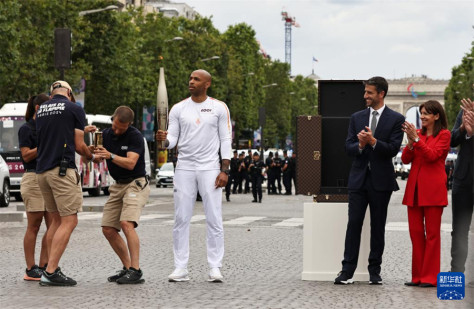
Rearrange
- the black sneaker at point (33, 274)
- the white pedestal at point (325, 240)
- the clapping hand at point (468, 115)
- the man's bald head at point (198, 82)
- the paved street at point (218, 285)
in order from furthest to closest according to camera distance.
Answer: the white pedestal at point (325, 240) < the black sneaker at point (33, 274) < the man's bald head at point (198, 82) < the clapping hand at point (468, 115) < the paved street at point (218, 285)

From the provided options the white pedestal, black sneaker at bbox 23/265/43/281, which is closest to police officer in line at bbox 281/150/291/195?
the white pedestal

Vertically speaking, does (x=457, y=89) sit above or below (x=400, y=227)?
above

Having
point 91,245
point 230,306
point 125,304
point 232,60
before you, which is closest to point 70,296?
point 125,304

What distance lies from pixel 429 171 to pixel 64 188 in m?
3.41

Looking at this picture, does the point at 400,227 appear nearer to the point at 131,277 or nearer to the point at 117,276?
the point at 117,276

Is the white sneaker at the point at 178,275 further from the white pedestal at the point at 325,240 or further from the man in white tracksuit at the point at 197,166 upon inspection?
the white pedestal at the point at 325,240

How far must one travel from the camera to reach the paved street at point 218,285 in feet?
31.8

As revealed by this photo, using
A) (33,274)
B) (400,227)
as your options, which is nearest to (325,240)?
(33,274)

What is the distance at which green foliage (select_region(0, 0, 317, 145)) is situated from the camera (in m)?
49.0

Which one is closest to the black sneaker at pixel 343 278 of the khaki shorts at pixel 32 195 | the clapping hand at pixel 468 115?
the clapping hand at pixel 468 115

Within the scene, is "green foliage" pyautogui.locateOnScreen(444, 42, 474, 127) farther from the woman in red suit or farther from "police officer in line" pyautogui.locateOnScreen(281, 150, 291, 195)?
the woman in red suit

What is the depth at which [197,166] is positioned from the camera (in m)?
11.3

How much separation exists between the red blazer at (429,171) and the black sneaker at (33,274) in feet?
11.8

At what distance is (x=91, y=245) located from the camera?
1655 centimetres
